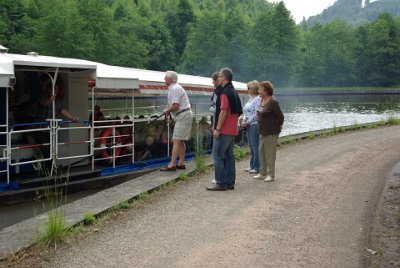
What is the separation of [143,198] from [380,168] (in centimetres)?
574

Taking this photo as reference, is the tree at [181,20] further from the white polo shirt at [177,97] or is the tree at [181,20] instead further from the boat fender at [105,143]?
the white polo shirt at [177,97]

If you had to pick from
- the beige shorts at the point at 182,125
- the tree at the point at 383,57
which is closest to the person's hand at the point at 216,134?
the beige shorts at the point at 182,125

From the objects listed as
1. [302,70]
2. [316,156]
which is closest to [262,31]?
[302,70]

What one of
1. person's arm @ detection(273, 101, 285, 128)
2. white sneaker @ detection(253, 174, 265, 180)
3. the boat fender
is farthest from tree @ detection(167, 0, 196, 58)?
person's arm @ detection(273, 101, 285, 128)

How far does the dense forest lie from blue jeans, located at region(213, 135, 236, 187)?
179 ft

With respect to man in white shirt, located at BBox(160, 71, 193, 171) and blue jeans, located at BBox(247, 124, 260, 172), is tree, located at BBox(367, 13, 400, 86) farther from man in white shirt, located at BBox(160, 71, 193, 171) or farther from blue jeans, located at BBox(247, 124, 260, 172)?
man in white shirt, located at BBox(160, 71, 193, 171)

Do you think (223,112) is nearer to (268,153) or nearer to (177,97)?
(268,153)

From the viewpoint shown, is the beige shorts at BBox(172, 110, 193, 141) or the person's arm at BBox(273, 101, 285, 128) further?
the beige shorts at BBox(172, 110, 193, 141)

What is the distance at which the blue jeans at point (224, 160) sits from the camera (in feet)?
28.4

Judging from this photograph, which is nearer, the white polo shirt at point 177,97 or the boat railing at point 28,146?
the boat railing at point 28,146

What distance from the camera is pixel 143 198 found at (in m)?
8.23

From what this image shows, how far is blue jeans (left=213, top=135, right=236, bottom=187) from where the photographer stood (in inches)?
341

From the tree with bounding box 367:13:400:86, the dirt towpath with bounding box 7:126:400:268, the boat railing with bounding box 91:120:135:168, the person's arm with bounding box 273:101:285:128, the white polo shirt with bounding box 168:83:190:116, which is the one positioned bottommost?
the dirt towpath with bounding box 7:126:400:268

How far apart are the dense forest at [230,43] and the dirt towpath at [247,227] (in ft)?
179
